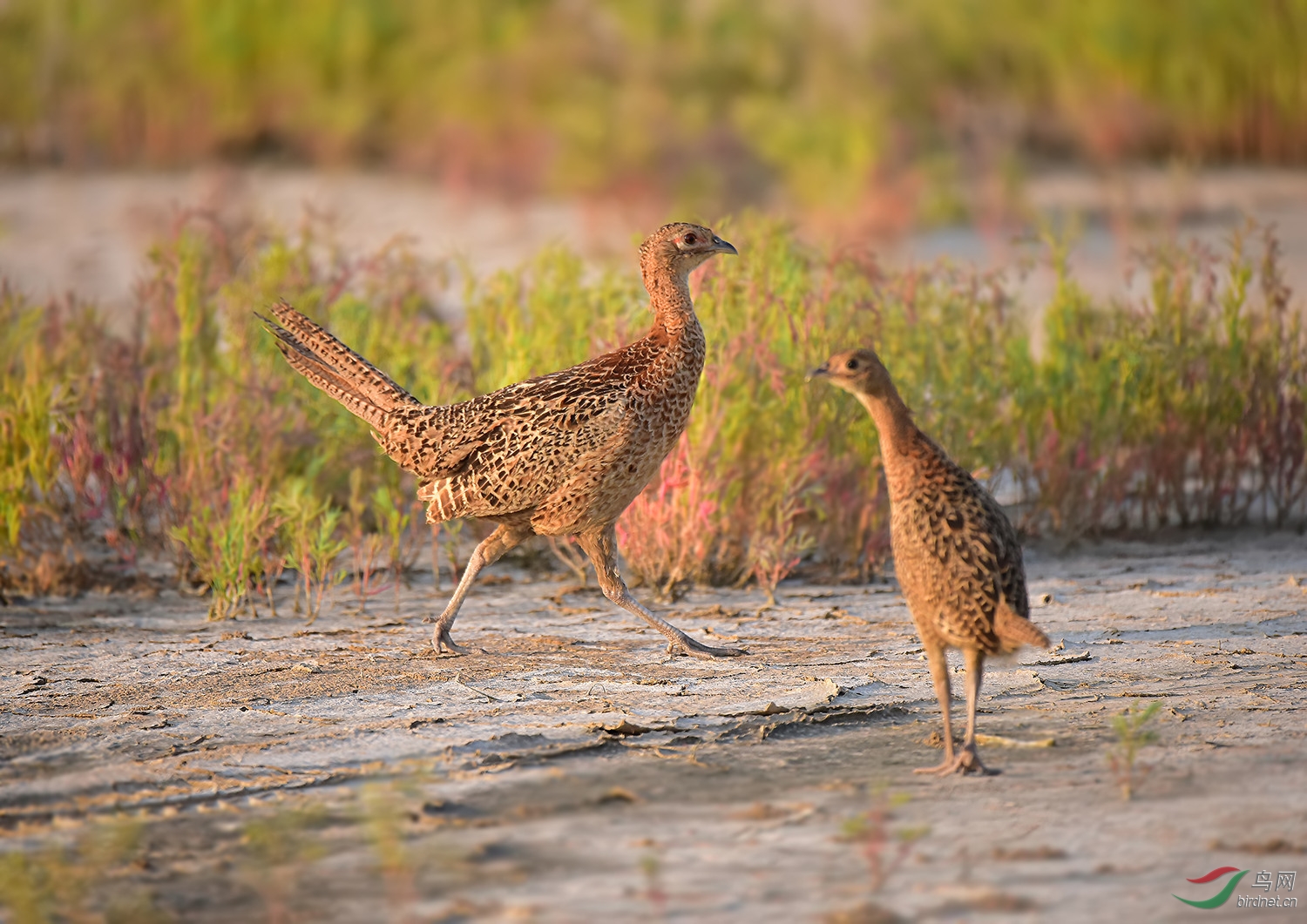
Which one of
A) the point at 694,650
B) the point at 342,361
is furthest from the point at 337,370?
the point at 694,650

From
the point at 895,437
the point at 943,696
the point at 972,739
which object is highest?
the point at 895,437

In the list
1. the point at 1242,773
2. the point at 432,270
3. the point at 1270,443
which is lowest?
the point at 1242,773

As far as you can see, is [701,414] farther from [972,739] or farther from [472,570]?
[972,739]

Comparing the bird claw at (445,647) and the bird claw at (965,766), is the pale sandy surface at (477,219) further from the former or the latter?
the bird claw at (965,766)

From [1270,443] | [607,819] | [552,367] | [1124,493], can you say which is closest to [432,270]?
[552,367]

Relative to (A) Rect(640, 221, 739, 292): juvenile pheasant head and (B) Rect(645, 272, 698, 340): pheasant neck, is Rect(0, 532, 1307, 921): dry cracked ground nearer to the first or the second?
(B) Rect(645, 272, 698, 340): pheasant neck

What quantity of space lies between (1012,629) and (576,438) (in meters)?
2.05

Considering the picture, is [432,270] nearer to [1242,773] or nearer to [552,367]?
[552,367]

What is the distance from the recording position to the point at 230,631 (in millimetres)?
6746

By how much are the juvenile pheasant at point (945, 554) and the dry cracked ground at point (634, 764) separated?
1.09ft

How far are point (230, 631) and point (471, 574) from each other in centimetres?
103

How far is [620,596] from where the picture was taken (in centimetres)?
648

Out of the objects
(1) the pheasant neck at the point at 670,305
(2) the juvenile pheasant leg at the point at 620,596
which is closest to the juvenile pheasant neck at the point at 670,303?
(1) the pheasant neck at the point at 670,305

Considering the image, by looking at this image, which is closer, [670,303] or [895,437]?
[895,437]
